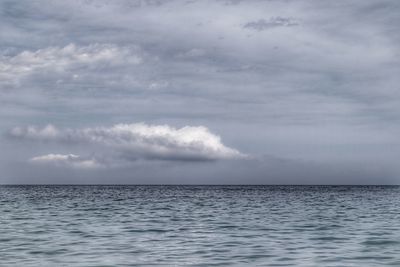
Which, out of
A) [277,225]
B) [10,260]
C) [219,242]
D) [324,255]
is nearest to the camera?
[10,260]

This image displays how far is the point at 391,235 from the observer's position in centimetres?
3031

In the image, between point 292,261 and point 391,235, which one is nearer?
point 292,261

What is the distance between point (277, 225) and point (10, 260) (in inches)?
813

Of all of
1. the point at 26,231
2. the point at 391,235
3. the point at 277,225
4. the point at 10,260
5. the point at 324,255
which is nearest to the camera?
the point at 10,260

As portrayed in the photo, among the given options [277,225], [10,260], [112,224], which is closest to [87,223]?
[112,224]

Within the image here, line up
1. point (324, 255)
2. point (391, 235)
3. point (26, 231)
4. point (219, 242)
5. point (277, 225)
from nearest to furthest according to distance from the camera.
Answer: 1. point (324, 255)
2. point (219, 242)
3. point (391, 235)
4. point (26, 231)
5. point (277, 225)

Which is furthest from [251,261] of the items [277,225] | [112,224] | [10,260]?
[112,224]

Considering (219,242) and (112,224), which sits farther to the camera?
(112,224)

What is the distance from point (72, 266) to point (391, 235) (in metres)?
19.6

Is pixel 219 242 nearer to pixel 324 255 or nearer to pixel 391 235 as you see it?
pixel 324 255

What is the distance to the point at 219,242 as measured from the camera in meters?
27.4

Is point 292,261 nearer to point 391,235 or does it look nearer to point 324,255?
point 324,255

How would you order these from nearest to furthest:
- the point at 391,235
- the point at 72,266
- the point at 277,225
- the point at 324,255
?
the point at 72,266 < the point at 324,255 < the point at 391,235 < the point at 277,225

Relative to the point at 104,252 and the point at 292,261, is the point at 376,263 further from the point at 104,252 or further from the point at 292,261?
the point at 104,252
